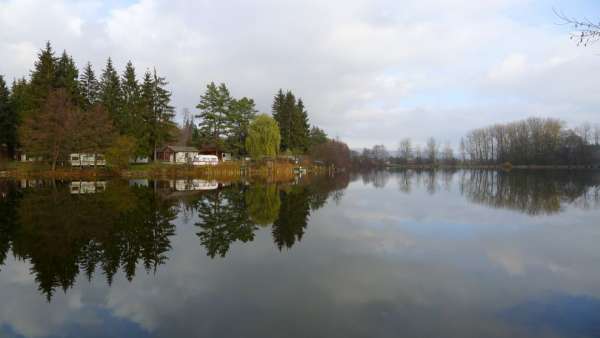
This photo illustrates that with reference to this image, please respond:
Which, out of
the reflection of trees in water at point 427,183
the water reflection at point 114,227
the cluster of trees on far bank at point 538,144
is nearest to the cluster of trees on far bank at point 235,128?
the reflection of trees in water at point 427,183

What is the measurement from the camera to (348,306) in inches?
239

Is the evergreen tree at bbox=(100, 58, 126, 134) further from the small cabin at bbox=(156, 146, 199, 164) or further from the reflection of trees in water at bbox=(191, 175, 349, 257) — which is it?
the reflection of trees in water at bbox=(191, 175, 349, 257)

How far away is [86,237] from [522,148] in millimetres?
106988

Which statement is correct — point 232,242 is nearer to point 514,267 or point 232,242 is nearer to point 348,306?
point 348,306

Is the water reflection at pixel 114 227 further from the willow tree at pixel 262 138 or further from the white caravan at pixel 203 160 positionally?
the willow tree at pixel 262 138

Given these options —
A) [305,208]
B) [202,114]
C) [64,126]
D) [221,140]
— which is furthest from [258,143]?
[305,208]

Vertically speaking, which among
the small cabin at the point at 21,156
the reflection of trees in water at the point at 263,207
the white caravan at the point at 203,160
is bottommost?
the reflection of trees in water at the point at 263,207

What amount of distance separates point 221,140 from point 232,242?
1419 inches

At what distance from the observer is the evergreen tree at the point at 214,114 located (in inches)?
1738

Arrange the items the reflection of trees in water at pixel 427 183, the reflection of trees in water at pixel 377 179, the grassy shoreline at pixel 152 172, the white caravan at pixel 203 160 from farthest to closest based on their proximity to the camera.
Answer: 1. the white caravan at pixel 203 160
2. the reflection of trees in water at pixel 377 179
3. the grassy shoreline at pixel 152 172
4. the reflection of trees in water at pixel 427 183

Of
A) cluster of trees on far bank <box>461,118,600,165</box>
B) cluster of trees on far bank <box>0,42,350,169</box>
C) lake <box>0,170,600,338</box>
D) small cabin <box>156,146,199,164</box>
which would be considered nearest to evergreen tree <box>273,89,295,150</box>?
cluster of trees on far bank <box>0,42,350,169</box>

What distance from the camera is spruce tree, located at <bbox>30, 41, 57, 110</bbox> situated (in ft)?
128

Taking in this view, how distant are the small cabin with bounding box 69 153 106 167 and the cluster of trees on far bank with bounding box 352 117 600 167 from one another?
60.8 meters

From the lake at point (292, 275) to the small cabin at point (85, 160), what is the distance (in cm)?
2386
